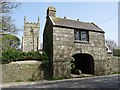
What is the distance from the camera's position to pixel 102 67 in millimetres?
21391

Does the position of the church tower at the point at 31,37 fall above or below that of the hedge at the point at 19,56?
above

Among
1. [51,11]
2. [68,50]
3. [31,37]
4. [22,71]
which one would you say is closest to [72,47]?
[68,50]

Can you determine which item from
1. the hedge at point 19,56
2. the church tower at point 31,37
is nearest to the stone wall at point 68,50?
the hedge at point 19,56

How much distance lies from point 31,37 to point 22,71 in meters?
40.7

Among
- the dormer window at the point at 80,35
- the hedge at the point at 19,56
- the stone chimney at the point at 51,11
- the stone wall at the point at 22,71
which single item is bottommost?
the stone wall at the point at 22,71

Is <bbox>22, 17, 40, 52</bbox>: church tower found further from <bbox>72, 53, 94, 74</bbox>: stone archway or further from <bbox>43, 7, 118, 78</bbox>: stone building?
<bbox>43, 7, 118, 78</bbox>: stone building

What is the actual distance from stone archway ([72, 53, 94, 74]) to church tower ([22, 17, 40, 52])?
33704 mm

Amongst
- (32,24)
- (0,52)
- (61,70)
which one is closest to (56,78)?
(61,70)

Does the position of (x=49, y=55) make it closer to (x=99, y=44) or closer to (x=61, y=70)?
(x=61, y=70)

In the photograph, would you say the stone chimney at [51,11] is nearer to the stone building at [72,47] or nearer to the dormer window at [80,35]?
the stone building at [72,47]

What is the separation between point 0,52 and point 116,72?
14362 mm

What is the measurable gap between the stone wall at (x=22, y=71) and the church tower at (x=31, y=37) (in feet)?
122

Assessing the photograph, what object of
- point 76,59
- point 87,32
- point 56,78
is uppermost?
point 87,32

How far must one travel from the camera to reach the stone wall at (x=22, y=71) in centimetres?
Result: 1734
